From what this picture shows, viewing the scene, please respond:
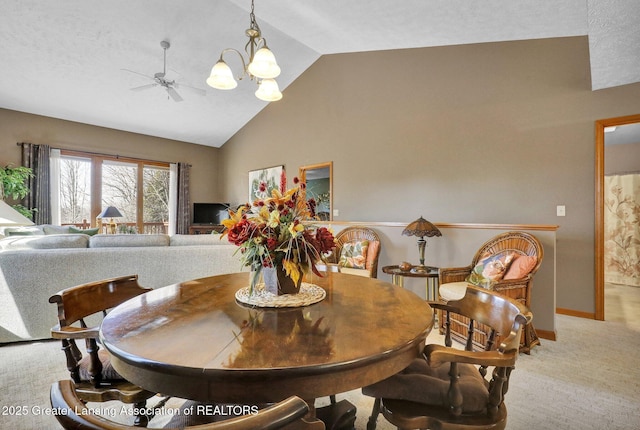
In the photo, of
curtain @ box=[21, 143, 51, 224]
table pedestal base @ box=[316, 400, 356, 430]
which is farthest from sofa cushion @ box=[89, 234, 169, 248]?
curtain @ box=[21, 143, 51, 224]

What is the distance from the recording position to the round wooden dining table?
0.75m

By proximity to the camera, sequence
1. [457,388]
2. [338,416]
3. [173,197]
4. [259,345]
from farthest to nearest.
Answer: [173,197] < [338,416] < [457,388] < [259,345]

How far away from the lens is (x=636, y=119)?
308 cm

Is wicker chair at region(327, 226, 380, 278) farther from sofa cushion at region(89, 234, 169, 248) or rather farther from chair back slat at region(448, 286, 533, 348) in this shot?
chair back slat at region(448, 286, 533, 348)

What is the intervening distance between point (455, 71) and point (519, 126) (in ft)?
3.62

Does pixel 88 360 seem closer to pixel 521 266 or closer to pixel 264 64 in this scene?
pixel 264 64

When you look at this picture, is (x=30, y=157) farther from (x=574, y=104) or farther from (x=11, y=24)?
(x=574, y=104)

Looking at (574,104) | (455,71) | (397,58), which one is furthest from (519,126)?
(397,58)

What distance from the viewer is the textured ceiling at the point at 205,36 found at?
289 cm

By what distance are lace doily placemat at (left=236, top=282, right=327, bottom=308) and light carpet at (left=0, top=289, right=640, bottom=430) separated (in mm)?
850

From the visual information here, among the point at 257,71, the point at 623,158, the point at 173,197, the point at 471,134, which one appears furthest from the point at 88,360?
the point at 623,158

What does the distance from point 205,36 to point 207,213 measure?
158 inches

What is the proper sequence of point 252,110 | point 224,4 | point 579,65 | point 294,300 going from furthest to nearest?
point 252,110 → point 224,4 → point 579,65 → point 294,300

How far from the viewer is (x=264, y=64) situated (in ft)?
7.35
